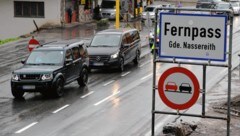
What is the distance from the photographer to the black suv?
70.3ft

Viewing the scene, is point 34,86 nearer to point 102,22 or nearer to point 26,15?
point 26,15

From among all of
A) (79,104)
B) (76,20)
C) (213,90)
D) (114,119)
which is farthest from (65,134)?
(76,20)

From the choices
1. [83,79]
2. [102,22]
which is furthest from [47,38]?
[83,79]

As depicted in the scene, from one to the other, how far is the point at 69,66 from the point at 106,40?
6.69 m

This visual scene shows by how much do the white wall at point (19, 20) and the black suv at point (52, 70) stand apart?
24.8 meters

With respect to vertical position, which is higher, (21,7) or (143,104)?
(21,7)

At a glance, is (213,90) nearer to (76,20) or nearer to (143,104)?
(143,104)

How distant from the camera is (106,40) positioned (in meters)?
29.4

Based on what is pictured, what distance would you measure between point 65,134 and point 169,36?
690cm

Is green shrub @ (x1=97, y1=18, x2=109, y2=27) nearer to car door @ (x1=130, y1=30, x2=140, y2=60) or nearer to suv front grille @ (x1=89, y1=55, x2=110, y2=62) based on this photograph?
car door @ (x1=130, y1=30, x2=140, y2=60)

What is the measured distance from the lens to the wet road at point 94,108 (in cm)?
1681

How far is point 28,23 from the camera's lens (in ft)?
161

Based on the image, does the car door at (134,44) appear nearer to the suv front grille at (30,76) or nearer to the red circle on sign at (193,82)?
the suv front grille at (30,76)

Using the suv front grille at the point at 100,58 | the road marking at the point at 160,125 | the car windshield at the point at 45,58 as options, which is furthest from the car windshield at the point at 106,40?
the road marking at the point at 160,125
